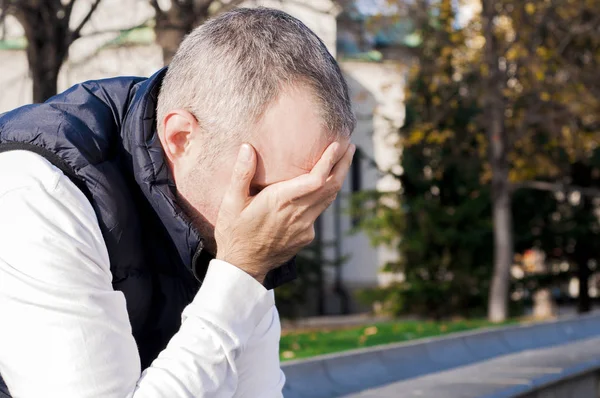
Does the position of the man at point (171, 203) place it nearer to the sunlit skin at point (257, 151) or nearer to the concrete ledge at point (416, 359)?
the sunlit skin at point (257, 151)

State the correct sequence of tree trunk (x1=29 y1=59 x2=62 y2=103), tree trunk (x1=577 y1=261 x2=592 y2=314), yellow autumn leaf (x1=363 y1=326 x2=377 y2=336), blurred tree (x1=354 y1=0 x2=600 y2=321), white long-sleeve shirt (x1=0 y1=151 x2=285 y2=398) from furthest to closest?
tree trunk (x1=577 y1=261 x2=592 y2=314), blurred tree (x1=354 y1=0 x2=600 y2=321), yellow autumn leaf (x1=363 y1=326 x2=377 y2=336), tree trunk (x1=29 y1=59 x2=62 y2=103), white long-sleeve shirt (x1=0 y1=151 x2=285 y2=398)

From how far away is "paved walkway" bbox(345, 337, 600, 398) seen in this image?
5020 millimetres

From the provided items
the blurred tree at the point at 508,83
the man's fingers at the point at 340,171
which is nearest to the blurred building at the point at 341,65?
the man's fingers at the point at 340,171

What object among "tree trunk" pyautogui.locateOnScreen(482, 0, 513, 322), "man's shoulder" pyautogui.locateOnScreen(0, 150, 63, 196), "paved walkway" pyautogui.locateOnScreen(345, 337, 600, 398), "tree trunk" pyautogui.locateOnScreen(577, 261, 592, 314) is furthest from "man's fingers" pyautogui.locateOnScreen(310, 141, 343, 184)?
"tree trunk" pyautogui.locateOnScreen(577, 261, 592, 314)

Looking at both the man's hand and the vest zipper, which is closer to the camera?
the man's hand

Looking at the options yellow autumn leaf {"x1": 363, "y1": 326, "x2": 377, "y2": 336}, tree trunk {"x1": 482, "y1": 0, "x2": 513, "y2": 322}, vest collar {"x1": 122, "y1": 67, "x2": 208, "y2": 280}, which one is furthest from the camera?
tree trunk {"x1": 482, "y1": 0, "x2": 513, "y2": 322}

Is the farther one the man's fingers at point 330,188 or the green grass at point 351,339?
the green grass at point 351,339

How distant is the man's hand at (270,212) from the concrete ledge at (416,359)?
Result: 3325mm

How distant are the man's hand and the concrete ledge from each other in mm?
3325

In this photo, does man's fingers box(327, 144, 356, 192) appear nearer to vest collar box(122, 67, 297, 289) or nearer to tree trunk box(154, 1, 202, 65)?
vest collar box(122, 67, 297, 289)

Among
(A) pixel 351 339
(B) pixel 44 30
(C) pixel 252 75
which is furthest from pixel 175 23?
(C) pixel 252 75

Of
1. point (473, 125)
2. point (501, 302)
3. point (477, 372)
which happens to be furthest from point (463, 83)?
Result: point (477, 372)

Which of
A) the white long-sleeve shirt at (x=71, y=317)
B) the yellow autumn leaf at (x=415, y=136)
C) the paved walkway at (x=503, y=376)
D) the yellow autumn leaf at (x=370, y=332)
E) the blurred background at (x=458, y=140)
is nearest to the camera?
the white long-sleeve shirt at (x=71, y=317)

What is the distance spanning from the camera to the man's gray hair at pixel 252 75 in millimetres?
1900
